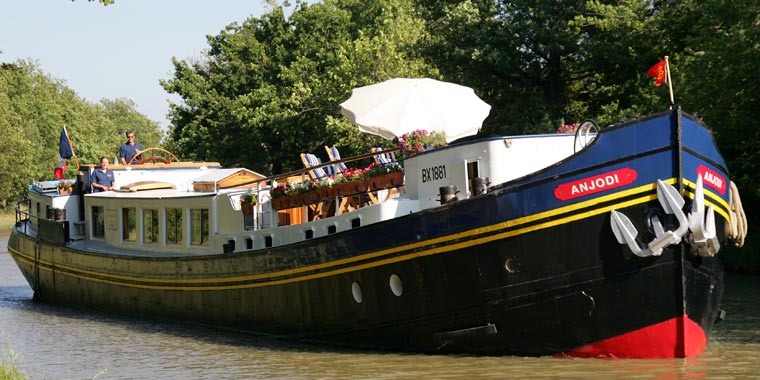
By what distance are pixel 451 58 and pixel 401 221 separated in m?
19.4

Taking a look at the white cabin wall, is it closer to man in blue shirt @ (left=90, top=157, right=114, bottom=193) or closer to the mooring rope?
the mooring rope

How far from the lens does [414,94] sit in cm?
1675

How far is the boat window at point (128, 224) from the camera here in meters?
21.4

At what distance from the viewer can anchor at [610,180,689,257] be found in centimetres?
1284

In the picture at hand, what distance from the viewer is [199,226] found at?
63.3 feet

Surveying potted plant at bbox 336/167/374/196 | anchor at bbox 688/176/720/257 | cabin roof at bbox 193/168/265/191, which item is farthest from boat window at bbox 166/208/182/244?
anchor at bbox 688/176/720/257

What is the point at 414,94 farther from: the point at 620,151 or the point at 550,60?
the point at 550,60

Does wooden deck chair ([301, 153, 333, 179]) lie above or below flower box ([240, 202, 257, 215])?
above

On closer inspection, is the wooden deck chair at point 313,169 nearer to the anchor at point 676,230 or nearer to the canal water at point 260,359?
the canal water at point 260,359

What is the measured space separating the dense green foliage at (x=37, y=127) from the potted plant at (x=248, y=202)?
5046 centimetres

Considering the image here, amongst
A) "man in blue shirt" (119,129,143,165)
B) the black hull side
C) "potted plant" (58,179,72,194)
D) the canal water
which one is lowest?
the canal water

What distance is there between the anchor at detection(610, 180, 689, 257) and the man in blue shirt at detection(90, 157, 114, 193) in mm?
12675

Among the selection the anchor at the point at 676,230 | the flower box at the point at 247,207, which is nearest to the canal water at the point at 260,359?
the anchor at the point at 676,230

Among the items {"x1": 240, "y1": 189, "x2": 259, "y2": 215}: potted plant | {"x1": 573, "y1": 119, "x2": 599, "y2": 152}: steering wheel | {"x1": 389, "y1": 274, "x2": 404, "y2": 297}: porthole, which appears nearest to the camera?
{"x1": 573, "y1": 119, "x2": 599, "y2": 152}: steering wheel
